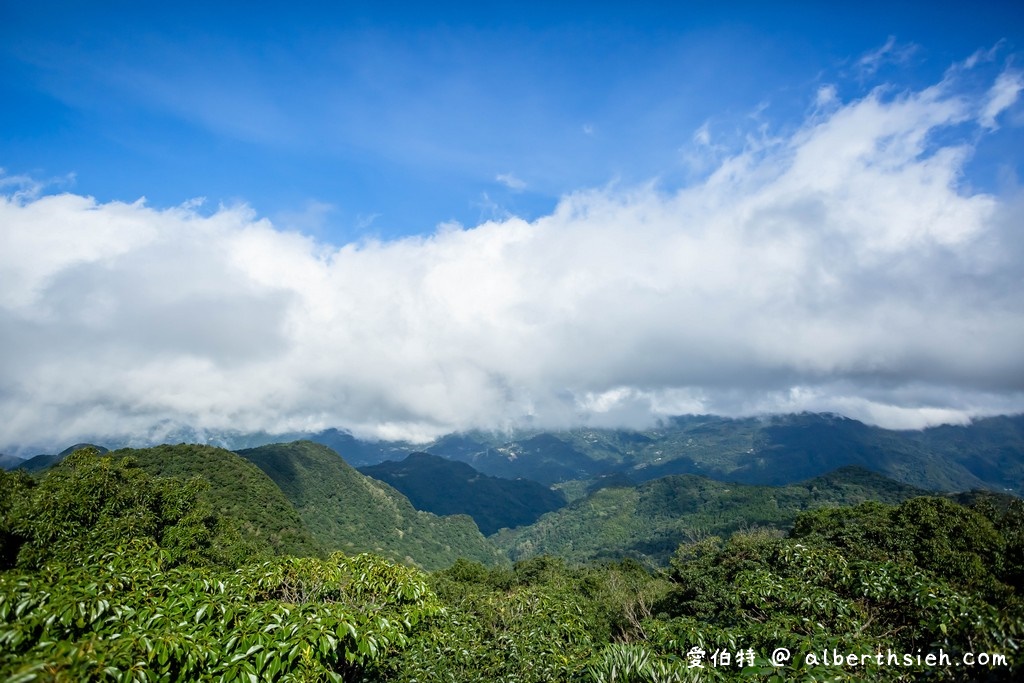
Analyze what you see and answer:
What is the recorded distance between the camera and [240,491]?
113m

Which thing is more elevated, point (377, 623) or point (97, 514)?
point (377, 623)

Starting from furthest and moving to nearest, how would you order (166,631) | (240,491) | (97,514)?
(240,491)
(97,514)
(166,631)

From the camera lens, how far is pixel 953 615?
39.8 ft

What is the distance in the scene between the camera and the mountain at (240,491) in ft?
322

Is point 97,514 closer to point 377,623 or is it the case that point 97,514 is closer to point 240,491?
point 377,623

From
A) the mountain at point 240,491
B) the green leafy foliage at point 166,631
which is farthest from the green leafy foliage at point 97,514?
the mountain at point 240,491

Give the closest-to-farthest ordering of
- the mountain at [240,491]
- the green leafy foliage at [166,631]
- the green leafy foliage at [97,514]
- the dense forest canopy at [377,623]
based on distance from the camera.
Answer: the green leafy foliage at [166,631]
the dense forest canopy at [377,623]
the green leafy foliage at [97,514]
the mountain at [240,491]

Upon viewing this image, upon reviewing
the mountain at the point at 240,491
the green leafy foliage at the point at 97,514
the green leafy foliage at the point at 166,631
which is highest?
the green leafy foliage at the point at 166,631

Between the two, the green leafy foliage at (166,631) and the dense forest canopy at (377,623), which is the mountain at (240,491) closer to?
the dense forest canopy at (377,623)

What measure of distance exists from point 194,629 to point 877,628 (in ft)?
64.1

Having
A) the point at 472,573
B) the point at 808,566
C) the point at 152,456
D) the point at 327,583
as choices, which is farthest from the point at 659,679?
the point at 152,456

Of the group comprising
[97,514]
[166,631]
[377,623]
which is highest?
[166,631]

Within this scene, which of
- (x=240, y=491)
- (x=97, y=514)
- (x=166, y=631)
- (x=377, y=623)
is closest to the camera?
(x=166, y=631)

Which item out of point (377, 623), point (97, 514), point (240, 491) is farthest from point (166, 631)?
point (240, 491)
